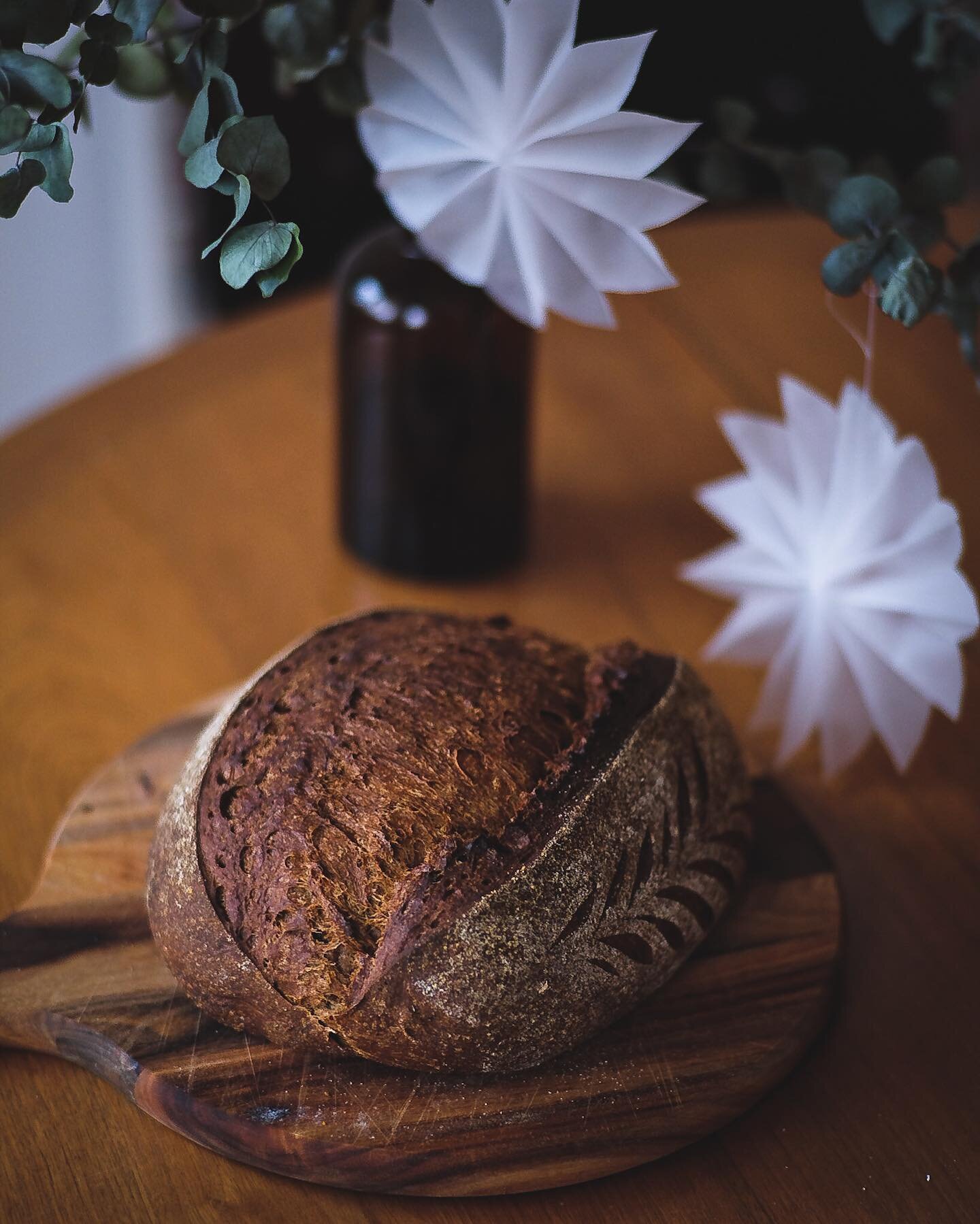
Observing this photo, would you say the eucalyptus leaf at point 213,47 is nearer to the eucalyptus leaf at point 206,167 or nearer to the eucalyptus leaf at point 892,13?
the eucalyptus leaf at point 206,167

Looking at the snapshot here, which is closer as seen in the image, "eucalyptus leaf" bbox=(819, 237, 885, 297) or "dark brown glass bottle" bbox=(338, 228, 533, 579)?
"eucalyptus leaf" bbox=(819, 237, 885, 297)

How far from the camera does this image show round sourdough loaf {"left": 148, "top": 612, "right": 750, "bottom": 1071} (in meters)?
0.78

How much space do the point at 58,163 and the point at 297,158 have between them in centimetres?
205

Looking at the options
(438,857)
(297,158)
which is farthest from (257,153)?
(297,158)

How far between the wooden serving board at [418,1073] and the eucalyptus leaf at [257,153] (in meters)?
0.48

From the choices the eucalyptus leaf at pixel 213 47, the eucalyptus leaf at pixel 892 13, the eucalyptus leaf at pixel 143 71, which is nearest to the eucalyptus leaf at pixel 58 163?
the eucalyptus leaf at pixel 213 47

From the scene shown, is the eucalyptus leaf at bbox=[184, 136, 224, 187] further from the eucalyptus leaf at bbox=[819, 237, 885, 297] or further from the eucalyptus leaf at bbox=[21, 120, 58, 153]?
the eucalyptus leaf at bbox=[819, 237, 885, 297]

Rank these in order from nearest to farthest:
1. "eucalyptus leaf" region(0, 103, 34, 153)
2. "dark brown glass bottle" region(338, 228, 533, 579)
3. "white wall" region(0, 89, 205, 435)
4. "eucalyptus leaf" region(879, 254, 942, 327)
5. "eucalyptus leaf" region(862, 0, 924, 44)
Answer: "eucalyptus leaf" region(0, 103, 34, 153), "eucalyptus leaf" region(879, 254, 942, 327), "eucalyptus leaf" region(862, 0, 924, 44), "dark brown glass bottle" region(338, 228, 533, 579), "white wall" region(0, 89, 205, 435)

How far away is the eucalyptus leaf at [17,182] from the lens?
28.9 inches

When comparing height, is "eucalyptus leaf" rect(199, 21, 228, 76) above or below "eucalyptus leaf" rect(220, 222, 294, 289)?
above

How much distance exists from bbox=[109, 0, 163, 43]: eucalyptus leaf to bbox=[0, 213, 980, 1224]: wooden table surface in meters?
0.58

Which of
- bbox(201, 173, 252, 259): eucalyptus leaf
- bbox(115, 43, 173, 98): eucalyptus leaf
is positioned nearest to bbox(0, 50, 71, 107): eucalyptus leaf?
bbox(201, 173, 252, 259): eucalyptus leaf

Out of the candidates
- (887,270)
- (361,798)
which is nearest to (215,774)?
(361,798)

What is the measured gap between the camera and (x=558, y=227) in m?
0.89
